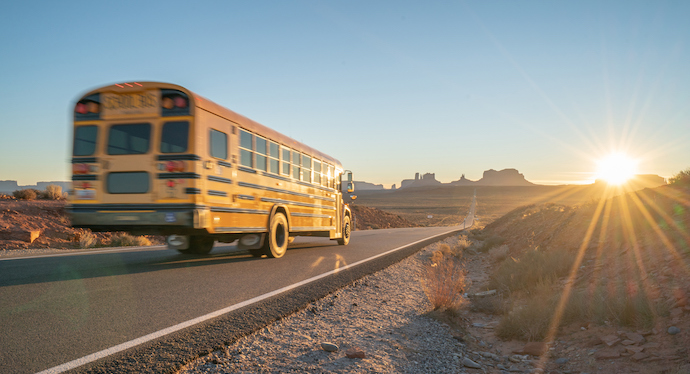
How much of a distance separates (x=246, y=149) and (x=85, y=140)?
2.86 m

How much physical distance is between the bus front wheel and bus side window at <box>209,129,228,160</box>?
7.58 feet

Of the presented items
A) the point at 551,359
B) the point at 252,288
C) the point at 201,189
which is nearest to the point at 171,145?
the point at 201,189

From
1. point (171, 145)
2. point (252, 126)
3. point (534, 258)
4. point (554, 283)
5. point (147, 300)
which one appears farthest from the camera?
point (534, 258)

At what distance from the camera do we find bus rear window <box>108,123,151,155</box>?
25.2 feet

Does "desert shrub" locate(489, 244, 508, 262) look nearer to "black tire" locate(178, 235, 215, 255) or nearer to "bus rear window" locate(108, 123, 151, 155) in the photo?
"black tire" locate(178, 235, 215, 255)

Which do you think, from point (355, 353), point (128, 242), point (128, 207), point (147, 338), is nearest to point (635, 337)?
point (355, 353)

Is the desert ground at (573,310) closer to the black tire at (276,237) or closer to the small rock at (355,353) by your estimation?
the small rock at (355,353)

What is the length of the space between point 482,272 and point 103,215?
31.7ft

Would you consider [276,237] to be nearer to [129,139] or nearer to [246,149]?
[246,149]

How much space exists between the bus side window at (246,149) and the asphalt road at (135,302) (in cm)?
212

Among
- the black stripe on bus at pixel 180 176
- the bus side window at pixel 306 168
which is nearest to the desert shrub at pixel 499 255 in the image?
the bus side window at pixel 306 168

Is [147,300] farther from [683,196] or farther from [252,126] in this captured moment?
[683,196]

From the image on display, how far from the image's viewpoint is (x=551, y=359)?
17.5 ft

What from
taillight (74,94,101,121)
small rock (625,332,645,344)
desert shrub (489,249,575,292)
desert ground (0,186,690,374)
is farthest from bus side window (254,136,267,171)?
small rock (625,332,645,344)
